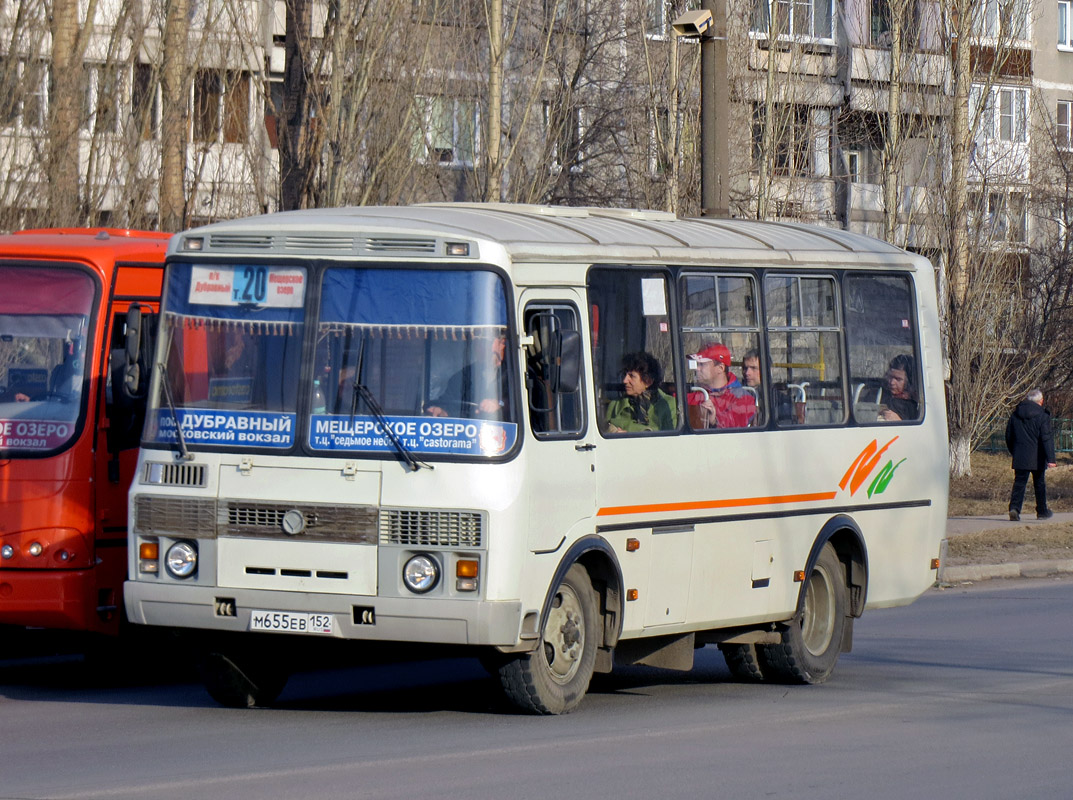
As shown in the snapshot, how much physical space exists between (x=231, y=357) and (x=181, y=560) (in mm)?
1097

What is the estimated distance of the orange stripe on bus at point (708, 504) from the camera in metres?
9.97

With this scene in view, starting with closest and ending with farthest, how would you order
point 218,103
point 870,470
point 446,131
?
point 870,470 → point 218,103 → point 446,131

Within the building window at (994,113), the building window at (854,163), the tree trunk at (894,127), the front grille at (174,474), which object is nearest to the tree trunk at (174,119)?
the front grille at (174,474)

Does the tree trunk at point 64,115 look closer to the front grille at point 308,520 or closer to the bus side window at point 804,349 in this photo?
the bus side window at point 804,349

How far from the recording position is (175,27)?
2370 centimetres

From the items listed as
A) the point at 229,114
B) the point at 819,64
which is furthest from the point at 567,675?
the point at 819,64

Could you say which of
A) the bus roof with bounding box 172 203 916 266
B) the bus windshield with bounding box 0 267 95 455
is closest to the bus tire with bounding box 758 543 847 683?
the bus roof with bounding box 172 203 916 266

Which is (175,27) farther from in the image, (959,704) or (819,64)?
(819,64)

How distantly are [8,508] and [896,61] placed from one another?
91.4 feet

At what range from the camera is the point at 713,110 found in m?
16.9

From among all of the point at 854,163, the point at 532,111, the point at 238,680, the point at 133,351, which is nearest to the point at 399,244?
the point at 133,351

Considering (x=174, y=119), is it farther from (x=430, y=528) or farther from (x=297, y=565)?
(x=430, y=528)

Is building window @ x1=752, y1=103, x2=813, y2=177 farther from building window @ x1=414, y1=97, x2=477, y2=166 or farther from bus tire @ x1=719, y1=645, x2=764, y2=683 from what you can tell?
bus tire @ x1=719, y1=645, x2=764, y2=683

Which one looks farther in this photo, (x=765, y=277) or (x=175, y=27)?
(x=175, y=27)
